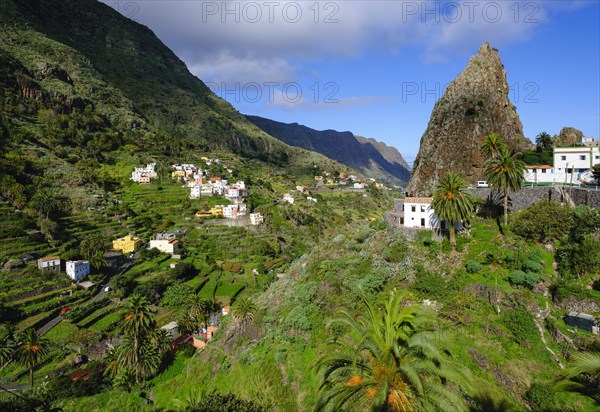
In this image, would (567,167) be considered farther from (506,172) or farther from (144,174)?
(144,174)

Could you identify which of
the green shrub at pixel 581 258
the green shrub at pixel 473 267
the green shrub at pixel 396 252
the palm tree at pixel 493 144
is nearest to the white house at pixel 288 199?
the palm tree at pixel 493 144

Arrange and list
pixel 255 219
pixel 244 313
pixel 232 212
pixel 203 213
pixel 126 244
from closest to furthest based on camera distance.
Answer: pixel 244 313
pixel 126 244
pixel 203 213
pixel 232 212
pixel 255 219

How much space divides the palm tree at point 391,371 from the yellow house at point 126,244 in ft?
295

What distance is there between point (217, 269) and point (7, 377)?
46050mm

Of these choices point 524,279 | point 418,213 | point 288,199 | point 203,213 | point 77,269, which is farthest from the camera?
point 288,199

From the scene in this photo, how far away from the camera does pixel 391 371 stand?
11297 mm

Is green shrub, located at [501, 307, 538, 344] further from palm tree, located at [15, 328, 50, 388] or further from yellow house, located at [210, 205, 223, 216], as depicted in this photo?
yellow house, located at [210, 205, 223, 216]

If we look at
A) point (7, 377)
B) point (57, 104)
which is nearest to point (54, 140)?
point (57, 104)

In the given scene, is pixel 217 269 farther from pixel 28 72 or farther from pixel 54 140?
pixel 28 72

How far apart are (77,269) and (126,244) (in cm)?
1895

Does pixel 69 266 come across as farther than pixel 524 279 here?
Yes

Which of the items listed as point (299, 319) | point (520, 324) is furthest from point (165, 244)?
point (520, 324)

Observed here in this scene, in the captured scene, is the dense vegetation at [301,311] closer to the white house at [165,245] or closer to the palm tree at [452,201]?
the palm tree at [452,201]

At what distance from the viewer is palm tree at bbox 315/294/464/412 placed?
10.7 metres
